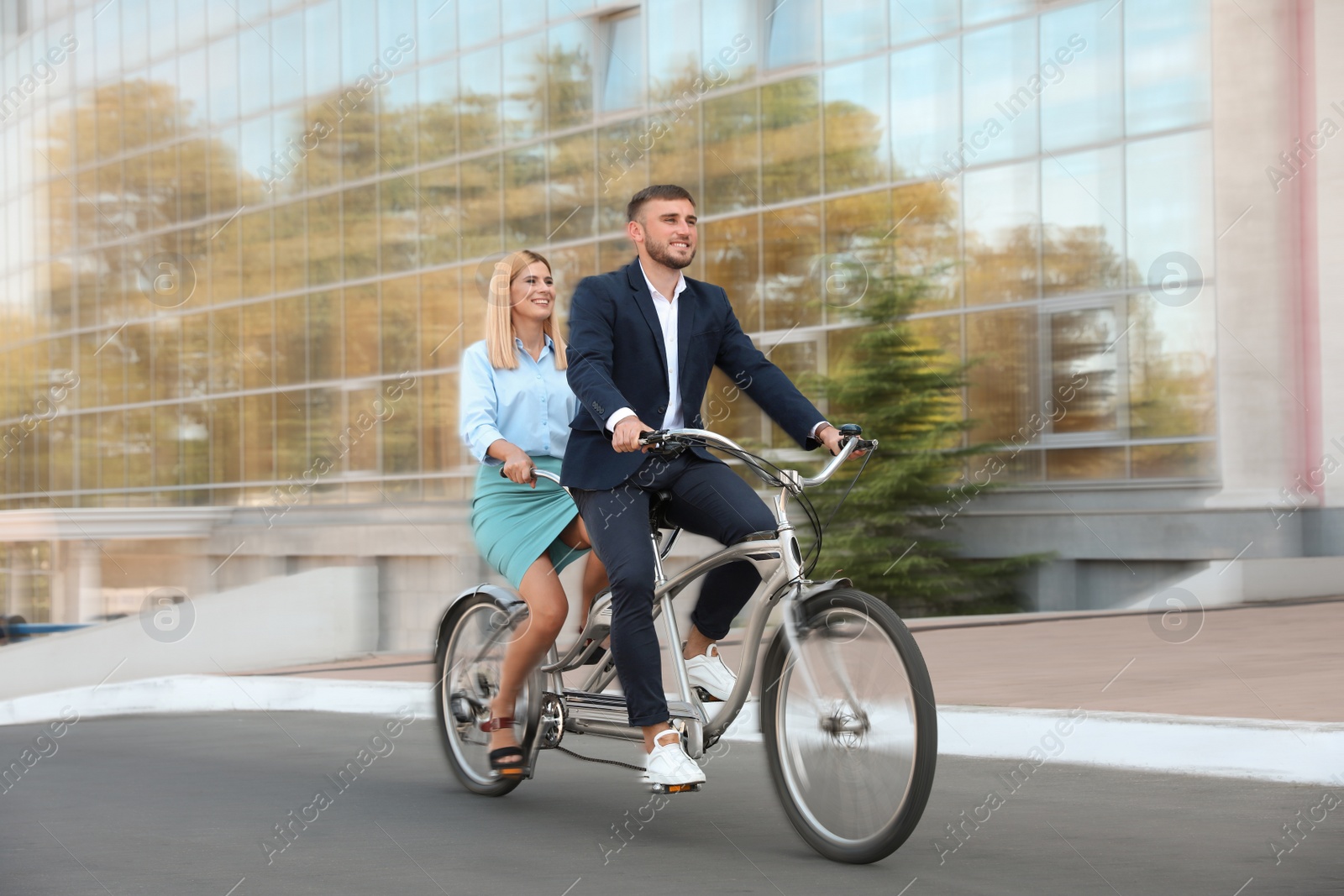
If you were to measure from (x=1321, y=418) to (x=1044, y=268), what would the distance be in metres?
3.95

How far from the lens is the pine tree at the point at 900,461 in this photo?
1733 centimetres

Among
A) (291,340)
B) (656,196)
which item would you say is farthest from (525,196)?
(656,196)

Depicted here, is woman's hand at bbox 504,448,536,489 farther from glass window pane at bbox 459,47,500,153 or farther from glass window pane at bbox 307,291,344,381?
glass window pane at bbox 307,291,344,381

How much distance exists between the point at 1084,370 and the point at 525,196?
41.2 ft

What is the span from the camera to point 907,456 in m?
17.4

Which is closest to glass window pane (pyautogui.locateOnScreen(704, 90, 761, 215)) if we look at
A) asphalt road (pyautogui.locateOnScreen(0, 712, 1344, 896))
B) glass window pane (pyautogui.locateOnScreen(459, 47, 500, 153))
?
glass window pane (pyautogui.locateOnScreen(459, 47, 500, 153))

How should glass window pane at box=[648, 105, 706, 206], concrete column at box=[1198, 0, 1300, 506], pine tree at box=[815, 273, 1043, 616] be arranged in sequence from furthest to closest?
glass window pane at box=[648, 105, 706, 206]
concrete column at box=[1198, 0, 1300, 506]
pine tree at box=[815, 273, 1043, 616]

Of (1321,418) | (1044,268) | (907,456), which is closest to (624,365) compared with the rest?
(907,456)

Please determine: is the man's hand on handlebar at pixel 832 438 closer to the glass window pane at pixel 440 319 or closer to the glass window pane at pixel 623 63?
the glass window pane at pixel 623 63

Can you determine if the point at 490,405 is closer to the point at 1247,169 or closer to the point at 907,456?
the point at 907,456

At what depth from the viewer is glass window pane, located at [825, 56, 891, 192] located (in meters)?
22.2

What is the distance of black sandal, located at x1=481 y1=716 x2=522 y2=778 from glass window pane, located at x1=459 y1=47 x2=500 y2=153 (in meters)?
24.4

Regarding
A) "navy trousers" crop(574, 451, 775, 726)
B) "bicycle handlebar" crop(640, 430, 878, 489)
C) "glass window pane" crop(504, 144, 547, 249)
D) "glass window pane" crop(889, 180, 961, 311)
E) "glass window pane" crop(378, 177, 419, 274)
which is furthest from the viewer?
"glass window pane" crop(378, 177, 419, 274)

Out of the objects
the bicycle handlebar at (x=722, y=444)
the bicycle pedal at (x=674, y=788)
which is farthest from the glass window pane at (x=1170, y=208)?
the bicycle pedal at (x=674, y=788)
